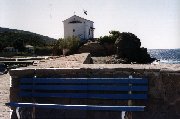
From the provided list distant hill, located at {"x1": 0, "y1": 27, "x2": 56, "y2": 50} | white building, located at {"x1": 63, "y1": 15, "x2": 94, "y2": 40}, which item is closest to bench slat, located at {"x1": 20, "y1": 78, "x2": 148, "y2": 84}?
white building, located at {"x1": 63, "y1": 15, "x2": 94, "y2": 40}

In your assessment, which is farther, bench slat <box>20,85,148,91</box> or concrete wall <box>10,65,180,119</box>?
concrete wall <box>10,65,180,119</box>

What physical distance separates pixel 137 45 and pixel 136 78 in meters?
42.6

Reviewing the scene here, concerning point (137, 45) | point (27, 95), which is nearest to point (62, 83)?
point (27, 95)

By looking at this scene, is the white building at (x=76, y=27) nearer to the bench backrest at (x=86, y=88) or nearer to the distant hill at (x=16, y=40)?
the distant hill at (x=16, y=40)

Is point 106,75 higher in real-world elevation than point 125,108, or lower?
higher

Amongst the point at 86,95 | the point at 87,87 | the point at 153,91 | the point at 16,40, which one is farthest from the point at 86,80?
the point at 16,40

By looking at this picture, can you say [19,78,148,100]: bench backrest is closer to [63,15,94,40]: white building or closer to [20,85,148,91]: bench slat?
[20,85,148,91]: bench slat

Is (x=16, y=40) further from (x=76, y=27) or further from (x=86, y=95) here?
(x=86, y=95)

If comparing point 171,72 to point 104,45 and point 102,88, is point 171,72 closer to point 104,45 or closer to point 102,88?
point 102,88

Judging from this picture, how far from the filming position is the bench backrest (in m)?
5.71

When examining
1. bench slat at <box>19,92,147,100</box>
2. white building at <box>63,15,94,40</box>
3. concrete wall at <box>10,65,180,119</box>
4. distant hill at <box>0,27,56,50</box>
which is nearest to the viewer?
bench slat at <box>19,92,147,100</box>

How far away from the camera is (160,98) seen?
5.90 meters

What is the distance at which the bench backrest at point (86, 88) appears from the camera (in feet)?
18.7

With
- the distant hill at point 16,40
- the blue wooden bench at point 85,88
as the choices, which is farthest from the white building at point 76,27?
the blue wooden bench at point 85,88
